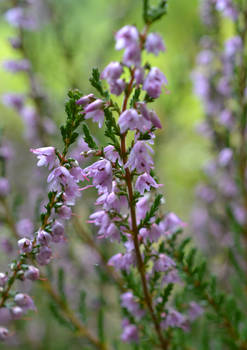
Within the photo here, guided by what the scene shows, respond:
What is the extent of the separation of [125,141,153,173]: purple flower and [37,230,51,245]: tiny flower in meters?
0.24

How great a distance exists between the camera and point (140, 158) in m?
0.81

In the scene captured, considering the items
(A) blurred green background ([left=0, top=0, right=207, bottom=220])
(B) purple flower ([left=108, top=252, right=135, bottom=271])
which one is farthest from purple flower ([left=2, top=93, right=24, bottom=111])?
(B) purple flower ([left=108, top=252, right=135, bottom=271])

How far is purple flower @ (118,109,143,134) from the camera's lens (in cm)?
76

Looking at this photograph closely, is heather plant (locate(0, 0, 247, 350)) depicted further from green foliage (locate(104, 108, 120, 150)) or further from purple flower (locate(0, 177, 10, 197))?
purple flower (locate(0, 177, 10, 197))

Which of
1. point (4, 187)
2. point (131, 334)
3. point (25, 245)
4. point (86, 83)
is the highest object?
point (86, 83)

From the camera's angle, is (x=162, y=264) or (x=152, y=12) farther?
(x=162, y=264)

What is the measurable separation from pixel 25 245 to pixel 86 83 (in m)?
2.48

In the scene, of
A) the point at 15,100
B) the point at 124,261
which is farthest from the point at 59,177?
the point at 15,100

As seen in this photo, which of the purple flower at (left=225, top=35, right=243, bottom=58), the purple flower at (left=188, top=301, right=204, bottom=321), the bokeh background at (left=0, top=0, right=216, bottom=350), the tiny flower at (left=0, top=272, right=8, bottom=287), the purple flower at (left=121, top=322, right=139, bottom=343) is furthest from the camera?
the bokeh background at (left=0, top=0, right=216, bottom=350)

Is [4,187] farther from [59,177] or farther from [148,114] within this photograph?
[148,114]

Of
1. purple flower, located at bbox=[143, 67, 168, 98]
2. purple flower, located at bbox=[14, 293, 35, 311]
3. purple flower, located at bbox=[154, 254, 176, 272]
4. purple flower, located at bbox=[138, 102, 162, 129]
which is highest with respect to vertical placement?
purple flower, located at bbox=[143, 67, 168, 98]

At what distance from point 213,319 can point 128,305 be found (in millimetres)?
360

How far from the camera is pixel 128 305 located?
1.16 meters

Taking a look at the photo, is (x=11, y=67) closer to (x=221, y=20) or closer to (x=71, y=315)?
(x=221, y=20)
